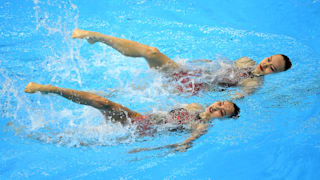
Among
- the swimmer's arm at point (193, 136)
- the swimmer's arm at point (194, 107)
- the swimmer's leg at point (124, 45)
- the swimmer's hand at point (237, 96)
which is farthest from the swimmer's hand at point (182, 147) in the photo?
the swimmer's leg at point (124, 45)

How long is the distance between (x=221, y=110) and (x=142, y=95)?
0.97m

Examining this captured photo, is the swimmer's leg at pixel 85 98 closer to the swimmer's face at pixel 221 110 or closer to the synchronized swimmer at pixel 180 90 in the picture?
the synchronized swimmer at pixel 180 90

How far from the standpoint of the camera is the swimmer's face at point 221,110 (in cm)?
287

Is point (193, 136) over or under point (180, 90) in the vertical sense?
under

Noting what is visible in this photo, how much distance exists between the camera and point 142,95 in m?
3.49

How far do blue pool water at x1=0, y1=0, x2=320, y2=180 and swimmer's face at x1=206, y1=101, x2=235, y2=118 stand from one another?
31 centimetres

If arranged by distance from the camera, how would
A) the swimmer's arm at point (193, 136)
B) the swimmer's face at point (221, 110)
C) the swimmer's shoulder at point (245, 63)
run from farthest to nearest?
the swimmer's shoulder at point (245, 63), the swimmer's arm at point (193, 136), the swimmer's face at point (221, 110)

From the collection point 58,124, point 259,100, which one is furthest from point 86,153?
point 259,100

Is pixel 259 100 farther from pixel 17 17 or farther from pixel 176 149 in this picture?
pixel 17 17

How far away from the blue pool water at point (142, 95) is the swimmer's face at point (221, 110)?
31cm

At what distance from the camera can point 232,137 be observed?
3236 millimetres

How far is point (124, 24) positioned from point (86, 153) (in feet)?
8.19

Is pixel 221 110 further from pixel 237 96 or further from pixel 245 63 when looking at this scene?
pixel 245 63

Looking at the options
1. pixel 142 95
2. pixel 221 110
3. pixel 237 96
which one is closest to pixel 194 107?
pixel 221 110
